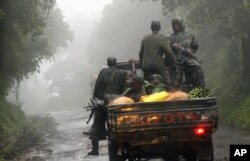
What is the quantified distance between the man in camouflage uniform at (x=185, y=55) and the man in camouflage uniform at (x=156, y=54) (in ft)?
2.60

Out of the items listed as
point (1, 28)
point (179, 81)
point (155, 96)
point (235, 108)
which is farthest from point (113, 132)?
point (1, 28)

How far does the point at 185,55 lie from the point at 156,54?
1.38 m

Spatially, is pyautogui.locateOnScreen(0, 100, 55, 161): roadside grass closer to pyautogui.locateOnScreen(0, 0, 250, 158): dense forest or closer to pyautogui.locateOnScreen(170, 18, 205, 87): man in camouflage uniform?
pyautogui.locateOnScreen(0, 0, 250, 158): dense forest

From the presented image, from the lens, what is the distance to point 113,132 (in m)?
7.27

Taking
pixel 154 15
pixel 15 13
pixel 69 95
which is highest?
pixel 154 15

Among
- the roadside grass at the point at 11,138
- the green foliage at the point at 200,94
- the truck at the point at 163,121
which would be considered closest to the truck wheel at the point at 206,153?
the truck at the point at 163,121

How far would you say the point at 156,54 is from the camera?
9609mm

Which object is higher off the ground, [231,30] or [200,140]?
[231,30]

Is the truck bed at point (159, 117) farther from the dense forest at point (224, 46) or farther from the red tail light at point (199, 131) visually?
the dense forest at point (224, 46)

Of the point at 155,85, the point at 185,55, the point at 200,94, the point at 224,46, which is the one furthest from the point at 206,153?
the point at 224,46

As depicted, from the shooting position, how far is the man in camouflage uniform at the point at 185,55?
10.6 meters

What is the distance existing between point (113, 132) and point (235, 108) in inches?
421

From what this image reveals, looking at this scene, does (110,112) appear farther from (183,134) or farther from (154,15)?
(154,15)

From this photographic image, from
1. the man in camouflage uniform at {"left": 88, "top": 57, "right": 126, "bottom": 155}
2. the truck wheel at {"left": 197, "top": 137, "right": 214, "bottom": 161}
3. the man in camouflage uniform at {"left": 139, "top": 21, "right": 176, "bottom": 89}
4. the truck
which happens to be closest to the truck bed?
the truck
